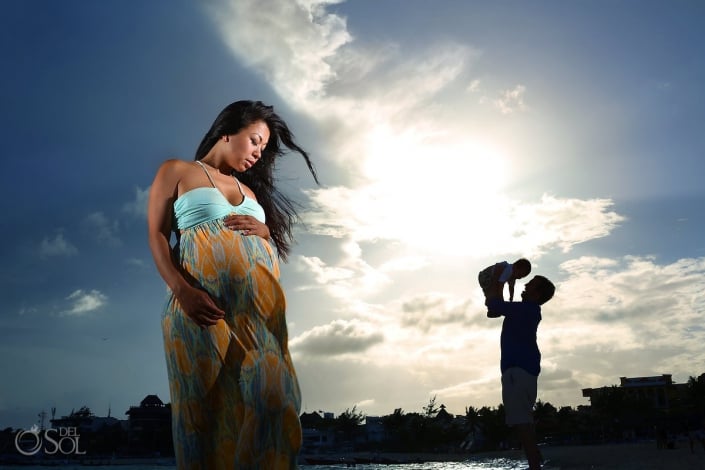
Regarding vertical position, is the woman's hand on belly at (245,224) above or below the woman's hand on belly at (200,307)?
above

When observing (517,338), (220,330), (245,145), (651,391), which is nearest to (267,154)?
(245,145)

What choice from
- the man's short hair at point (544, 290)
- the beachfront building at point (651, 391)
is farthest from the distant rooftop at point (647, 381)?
the man's short hair at point (544, 290)

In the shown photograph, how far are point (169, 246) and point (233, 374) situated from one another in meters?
0.61

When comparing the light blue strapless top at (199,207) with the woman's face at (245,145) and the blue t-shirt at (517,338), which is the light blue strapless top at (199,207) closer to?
the woman's face at (245,145)

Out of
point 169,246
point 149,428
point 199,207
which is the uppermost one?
point 199,207

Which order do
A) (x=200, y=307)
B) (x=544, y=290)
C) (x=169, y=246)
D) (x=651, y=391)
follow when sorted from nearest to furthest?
(x=200, y=307)
(x=169, y=246)
(x=544, y=290)
(x=651, y=391)

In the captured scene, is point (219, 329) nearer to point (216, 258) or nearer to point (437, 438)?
point (216, 258)

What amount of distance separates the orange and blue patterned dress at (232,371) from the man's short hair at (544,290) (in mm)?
3477

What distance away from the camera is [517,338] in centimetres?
513

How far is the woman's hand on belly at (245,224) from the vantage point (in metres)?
2.70

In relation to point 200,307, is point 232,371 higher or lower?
lower

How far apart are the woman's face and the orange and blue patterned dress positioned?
48cm

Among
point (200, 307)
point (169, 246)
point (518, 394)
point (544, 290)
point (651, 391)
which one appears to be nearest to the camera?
point (200, 307)

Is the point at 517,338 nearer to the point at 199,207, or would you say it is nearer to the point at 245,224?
the point at 245,224
